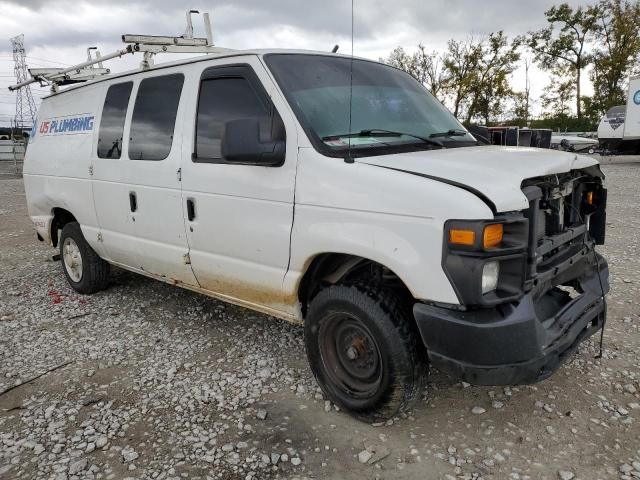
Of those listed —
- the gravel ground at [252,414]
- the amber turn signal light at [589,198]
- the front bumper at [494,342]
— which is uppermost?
the amber turn signal light at [589,198]

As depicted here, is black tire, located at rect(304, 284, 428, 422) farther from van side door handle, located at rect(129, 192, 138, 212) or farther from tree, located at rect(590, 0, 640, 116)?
tree, located at rect(590, 0, 640, 116)

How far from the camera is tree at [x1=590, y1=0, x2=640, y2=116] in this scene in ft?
107

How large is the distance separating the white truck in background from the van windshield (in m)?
19.3

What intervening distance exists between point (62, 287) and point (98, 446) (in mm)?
3467

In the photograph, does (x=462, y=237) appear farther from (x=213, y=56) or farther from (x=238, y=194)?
(x=213, y=56)

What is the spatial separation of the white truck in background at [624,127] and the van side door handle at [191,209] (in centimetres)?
2077

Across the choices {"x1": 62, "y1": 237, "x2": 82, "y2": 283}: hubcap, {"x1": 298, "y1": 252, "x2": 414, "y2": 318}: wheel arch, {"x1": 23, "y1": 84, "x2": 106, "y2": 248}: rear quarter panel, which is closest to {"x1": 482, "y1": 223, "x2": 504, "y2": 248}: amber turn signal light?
{"x1": 298, "y1": 252, "x2": 414, "y2": 318}: wheel arch

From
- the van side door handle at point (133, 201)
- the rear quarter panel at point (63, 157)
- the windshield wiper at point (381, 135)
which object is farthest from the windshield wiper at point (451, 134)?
the rear quarter panel at point (63, 157)

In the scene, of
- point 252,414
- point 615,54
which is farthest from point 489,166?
point 615,54

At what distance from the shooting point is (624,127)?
19.9m

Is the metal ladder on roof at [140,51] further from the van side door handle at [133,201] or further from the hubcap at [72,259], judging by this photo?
the hubcap at [72,259]

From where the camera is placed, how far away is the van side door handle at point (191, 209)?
145 inches

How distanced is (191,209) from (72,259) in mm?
2504

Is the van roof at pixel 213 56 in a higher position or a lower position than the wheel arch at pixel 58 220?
higher
